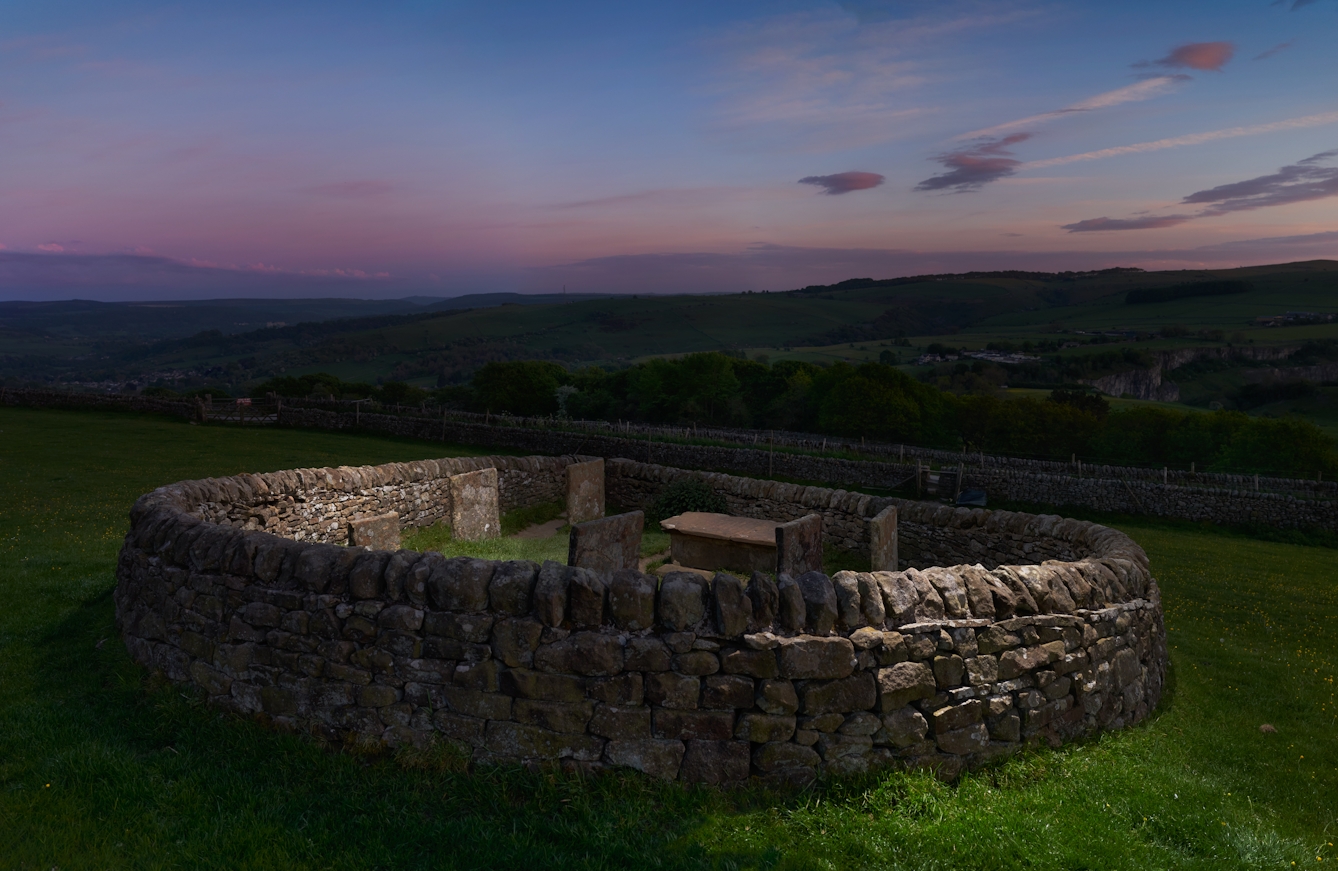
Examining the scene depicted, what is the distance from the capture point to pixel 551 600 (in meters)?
5.47

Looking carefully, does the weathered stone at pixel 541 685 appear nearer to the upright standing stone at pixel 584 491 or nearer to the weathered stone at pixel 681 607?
the weathered stone at pixel 681 607

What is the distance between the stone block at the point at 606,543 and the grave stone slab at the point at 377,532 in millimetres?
3645

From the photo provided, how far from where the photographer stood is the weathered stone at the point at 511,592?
5.58m

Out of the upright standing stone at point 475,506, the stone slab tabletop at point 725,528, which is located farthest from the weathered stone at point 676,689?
the upright standing stone at point 475,506

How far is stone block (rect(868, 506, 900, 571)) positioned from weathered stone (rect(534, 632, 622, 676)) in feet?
24.5

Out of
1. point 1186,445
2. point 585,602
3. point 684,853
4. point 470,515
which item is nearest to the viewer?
point 684,853

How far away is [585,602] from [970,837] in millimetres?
3170

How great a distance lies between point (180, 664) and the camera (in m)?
6.82

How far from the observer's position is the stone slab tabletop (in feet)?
43.5

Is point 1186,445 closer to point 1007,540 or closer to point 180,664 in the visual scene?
point 1007,540

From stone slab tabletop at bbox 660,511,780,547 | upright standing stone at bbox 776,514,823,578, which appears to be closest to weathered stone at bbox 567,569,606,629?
upright standing stone at bbox 776,514,823,578

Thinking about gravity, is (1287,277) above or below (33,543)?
above

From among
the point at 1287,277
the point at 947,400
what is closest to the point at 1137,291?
the point at 1287,277

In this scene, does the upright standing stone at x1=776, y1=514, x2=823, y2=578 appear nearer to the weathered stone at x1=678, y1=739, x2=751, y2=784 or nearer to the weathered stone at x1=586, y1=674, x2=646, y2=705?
the weathered stone at x1=678, y1=739, x2=751, y2=784
